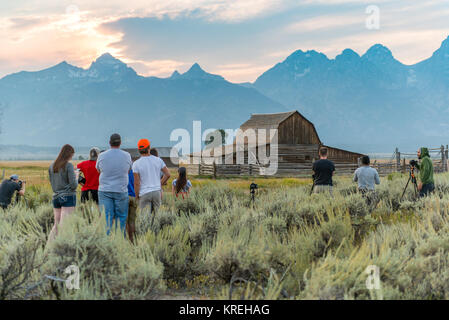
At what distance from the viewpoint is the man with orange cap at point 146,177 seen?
721cm

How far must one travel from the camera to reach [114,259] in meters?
4.53

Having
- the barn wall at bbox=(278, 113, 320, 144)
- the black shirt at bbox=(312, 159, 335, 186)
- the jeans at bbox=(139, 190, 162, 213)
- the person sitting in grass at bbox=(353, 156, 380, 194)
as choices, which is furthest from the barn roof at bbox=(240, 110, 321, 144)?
the jeans at bbox=(139, 190, 162, 213)

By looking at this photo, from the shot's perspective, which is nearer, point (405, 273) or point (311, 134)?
point (405, 273)

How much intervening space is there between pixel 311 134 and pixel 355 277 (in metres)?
39.2

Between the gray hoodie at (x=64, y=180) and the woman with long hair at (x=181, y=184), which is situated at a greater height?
the gray hoodie at (x=64, y=180)

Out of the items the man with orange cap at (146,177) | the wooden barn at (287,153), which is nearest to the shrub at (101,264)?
the man with orange cap at (146,177)

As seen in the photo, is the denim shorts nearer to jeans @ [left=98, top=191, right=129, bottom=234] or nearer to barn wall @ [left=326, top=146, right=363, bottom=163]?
jeans @ [left=98, top=191, right=129, bottom=234]

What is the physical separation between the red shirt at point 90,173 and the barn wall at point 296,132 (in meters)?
33.8

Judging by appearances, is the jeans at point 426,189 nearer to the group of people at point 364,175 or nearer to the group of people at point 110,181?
the group of people at point 364,175

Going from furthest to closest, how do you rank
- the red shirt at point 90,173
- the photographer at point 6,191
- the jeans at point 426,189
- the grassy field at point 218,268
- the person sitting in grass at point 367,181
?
the jeans at point 426,189 < the person sitting in grass at point 367,181 < the photographer at point 6,191 < the red shirt at point 90,173 < the grassy field at point 218,268

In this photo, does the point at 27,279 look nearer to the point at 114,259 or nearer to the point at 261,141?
the point at 114,259
